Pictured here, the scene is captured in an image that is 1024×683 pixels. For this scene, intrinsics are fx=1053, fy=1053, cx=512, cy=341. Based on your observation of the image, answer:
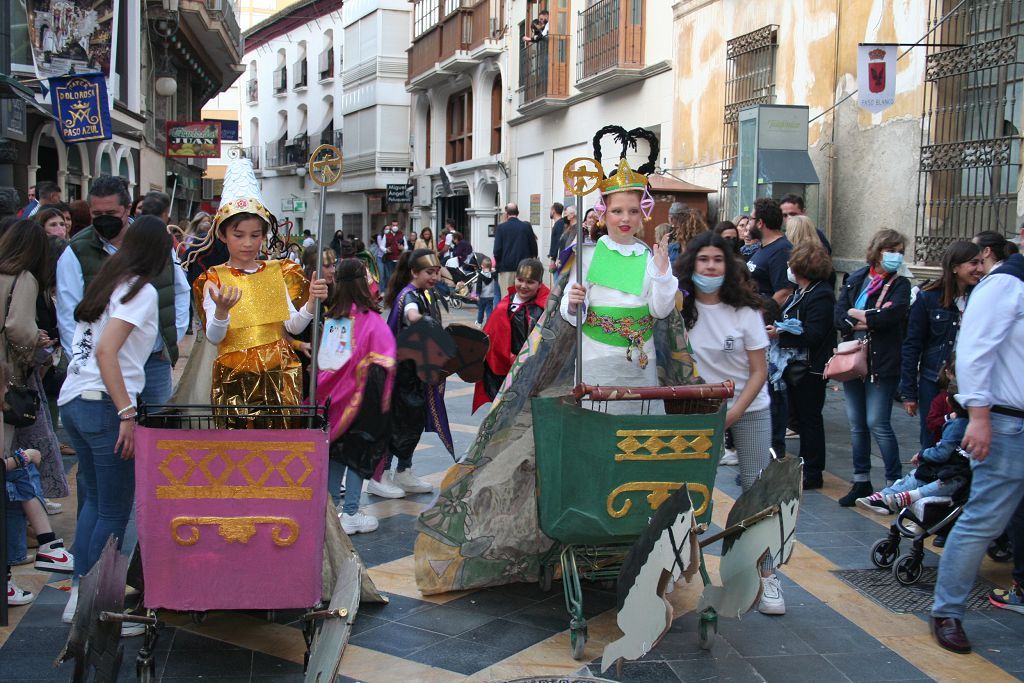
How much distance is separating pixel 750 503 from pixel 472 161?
2481 cm

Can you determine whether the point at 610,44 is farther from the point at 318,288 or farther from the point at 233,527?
the point at 233,527

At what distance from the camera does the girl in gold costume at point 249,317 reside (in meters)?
4.40

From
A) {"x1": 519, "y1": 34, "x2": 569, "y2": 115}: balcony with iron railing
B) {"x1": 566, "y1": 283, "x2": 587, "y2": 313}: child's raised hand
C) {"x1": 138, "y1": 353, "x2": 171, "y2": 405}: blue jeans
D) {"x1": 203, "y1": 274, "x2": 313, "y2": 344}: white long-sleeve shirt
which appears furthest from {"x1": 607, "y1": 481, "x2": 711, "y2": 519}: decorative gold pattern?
{"x1": 519, "y1": 34, "x2": 569, "y2": 115}: balcony with iron railing

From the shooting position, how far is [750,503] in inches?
166

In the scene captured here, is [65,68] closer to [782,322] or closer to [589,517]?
[782,322]

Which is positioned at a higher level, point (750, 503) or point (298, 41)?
point (298, 41)

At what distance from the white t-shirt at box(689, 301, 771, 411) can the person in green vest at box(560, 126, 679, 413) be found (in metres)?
0.35

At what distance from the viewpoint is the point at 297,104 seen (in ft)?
161

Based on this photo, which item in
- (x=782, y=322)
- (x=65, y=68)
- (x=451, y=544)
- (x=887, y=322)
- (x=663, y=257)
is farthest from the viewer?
(x=65, y=68)

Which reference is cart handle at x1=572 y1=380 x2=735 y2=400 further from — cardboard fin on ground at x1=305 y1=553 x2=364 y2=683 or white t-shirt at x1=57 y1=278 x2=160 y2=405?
white t-shirt at x1=57 y1=278 x2=160 y2=405

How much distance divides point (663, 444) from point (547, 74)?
61.8ft

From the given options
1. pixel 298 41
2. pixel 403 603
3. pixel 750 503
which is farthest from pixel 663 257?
pixel 298 41

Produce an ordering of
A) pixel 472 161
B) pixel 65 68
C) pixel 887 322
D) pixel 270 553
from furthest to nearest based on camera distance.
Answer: pixel 472 161
pixel 65 68
pixel 887 322
pixel 270 553

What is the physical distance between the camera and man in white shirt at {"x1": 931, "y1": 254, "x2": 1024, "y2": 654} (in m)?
4.10
